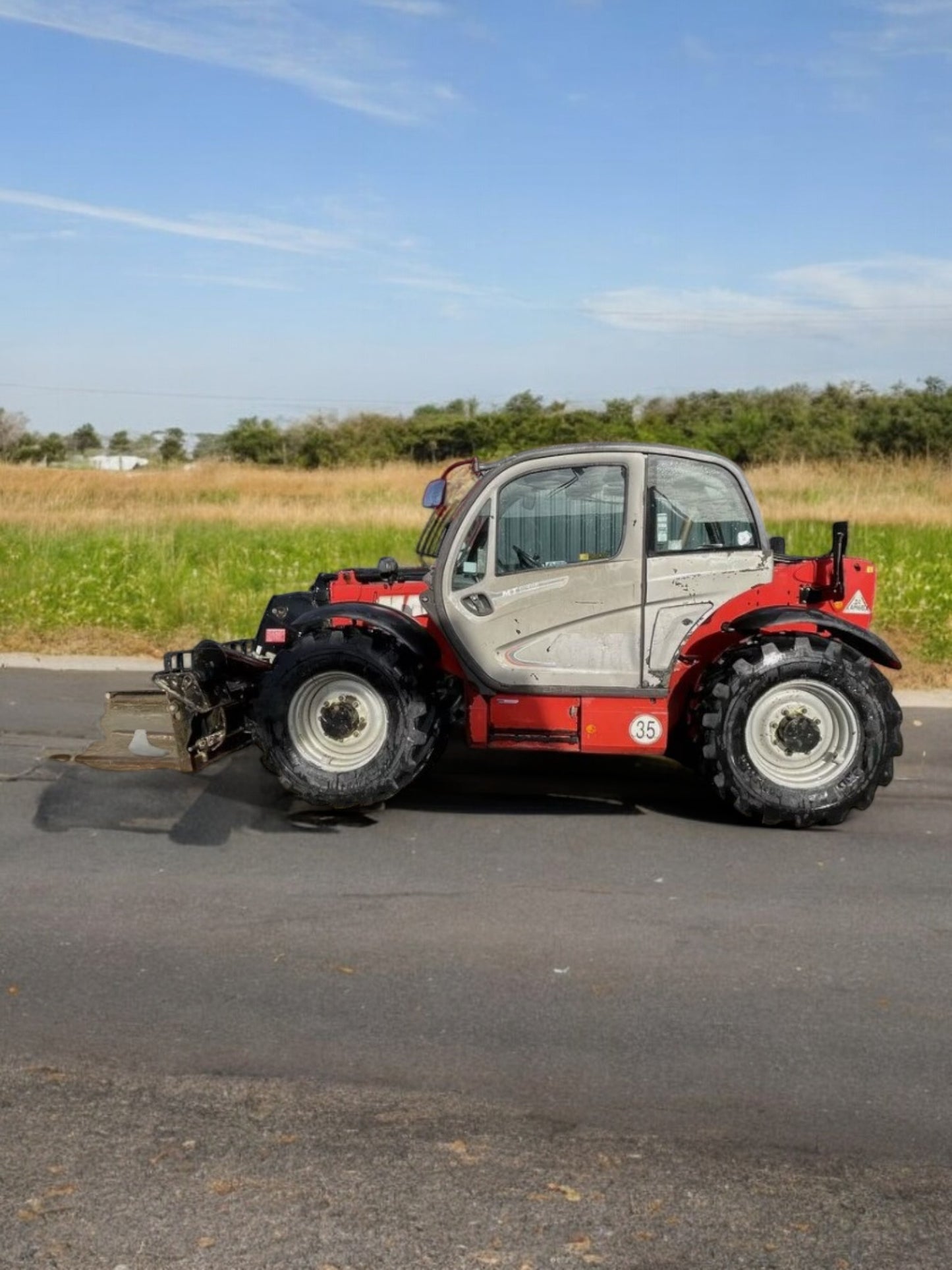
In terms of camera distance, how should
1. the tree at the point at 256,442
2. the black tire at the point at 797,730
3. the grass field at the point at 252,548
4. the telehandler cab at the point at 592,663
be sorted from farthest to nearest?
the tree at the point at 256,442 → the grass field at the point at 252,548 → the telehandler cab at the point at 592,663 → the black tire at the point at 797,730

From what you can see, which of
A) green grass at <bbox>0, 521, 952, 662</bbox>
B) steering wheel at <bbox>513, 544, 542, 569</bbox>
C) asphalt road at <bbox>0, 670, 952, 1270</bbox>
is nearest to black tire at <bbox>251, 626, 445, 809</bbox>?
asphalt road at <bbox>0, 670, 952, 1270</bbox>

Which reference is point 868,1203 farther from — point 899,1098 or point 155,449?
point 155,449

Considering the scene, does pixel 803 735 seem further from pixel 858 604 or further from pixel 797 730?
pixel 858 604

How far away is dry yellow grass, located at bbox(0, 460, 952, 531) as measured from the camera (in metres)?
22.0

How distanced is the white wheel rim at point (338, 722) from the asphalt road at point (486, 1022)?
369 mm

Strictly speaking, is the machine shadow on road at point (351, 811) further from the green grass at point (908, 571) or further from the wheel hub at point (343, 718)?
the green grass at point (908, 571)

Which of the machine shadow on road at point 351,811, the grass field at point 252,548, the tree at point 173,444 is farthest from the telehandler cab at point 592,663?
the tree at point 173,444

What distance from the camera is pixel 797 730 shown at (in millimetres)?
7312

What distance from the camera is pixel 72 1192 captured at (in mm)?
3863

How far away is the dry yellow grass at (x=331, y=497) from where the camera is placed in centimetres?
2197

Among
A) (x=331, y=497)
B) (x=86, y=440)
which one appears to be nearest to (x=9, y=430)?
(x=86, y=440)

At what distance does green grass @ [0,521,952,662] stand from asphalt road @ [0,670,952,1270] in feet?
18.1

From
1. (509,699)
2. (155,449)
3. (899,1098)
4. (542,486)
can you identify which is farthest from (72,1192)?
(155,449)

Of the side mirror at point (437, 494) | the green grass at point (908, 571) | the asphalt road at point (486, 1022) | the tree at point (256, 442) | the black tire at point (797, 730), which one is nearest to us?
the asphalt road at point (486, 1022)
